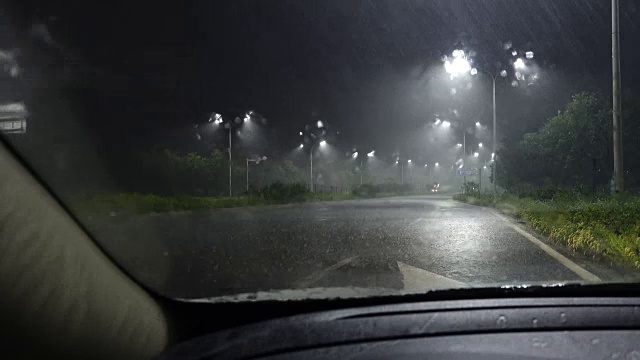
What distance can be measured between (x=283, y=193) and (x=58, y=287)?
3521 centimetres

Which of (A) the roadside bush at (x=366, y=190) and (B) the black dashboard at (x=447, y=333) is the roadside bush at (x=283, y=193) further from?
(B) the black dashboard at (x=447, y=333)

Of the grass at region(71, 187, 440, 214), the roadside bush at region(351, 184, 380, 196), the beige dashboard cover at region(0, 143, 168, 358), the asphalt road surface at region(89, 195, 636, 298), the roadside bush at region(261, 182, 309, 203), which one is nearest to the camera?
the beige dashboard cover at region(0, 143, 168, 358)

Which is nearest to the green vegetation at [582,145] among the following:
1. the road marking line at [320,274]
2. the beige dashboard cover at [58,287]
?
the road marking line at [320,274]

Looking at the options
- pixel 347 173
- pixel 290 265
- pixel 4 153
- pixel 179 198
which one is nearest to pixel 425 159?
pixel 347 173

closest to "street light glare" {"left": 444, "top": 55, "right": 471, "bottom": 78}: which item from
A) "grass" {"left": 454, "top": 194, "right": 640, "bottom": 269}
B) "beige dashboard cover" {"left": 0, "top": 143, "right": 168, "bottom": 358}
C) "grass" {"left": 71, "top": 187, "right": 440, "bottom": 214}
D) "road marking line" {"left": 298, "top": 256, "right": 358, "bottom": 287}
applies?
"grass" {"left": 454, "top": 194, "right": 640, "bottom": 269}

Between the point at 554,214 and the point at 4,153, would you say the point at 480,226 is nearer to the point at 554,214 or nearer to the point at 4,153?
the point at 554,214

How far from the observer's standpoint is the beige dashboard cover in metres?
2.46

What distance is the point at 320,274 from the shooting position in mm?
7086

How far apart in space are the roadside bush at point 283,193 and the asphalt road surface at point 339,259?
892 inches

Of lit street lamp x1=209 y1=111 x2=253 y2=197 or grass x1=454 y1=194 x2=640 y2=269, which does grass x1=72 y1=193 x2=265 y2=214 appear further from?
grass x1=454 y1=194 x2=640 y2=269

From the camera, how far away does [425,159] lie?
84562 millimetres

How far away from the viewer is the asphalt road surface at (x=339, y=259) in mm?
5922

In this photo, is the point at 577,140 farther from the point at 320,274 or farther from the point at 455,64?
the point at 320,274

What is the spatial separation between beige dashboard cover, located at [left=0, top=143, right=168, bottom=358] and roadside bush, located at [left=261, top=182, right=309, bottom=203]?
3324 centimetres
